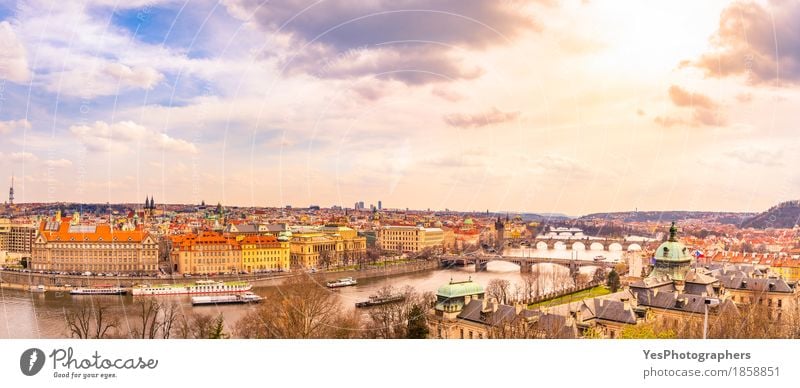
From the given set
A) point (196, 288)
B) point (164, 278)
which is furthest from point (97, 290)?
point (196, 288)

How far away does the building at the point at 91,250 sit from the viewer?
574cm

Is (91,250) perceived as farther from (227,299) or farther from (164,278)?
(227,299)

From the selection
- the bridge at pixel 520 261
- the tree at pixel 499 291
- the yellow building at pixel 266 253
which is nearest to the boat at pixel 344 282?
the yellow building at pixel 266 253

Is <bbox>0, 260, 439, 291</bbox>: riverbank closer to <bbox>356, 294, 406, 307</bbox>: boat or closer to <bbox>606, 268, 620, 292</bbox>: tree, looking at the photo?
<bbox>356, 294, 406, 307</bbox>: boat

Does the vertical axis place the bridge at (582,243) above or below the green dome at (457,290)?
above

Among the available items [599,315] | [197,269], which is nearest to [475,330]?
[599,315]

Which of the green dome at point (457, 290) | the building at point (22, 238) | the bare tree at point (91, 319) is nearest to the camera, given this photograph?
the green dome at point (457, 290)

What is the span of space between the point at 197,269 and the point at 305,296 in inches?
118

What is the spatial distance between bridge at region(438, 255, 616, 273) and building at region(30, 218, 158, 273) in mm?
3439

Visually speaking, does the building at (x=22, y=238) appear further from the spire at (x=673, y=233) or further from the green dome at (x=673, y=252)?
the green dome at (x=673, y=252)

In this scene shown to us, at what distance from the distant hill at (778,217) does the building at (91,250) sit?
20.6 ft

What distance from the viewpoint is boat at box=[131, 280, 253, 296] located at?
6.32m

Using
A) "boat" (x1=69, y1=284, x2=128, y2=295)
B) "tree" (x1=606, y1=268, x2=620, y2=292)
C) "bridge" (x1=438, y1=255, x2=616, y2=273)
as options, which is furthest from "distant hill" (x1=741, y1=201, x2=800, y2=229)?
"boat" (x1=69, y1=284, x2=128, y2=295)
